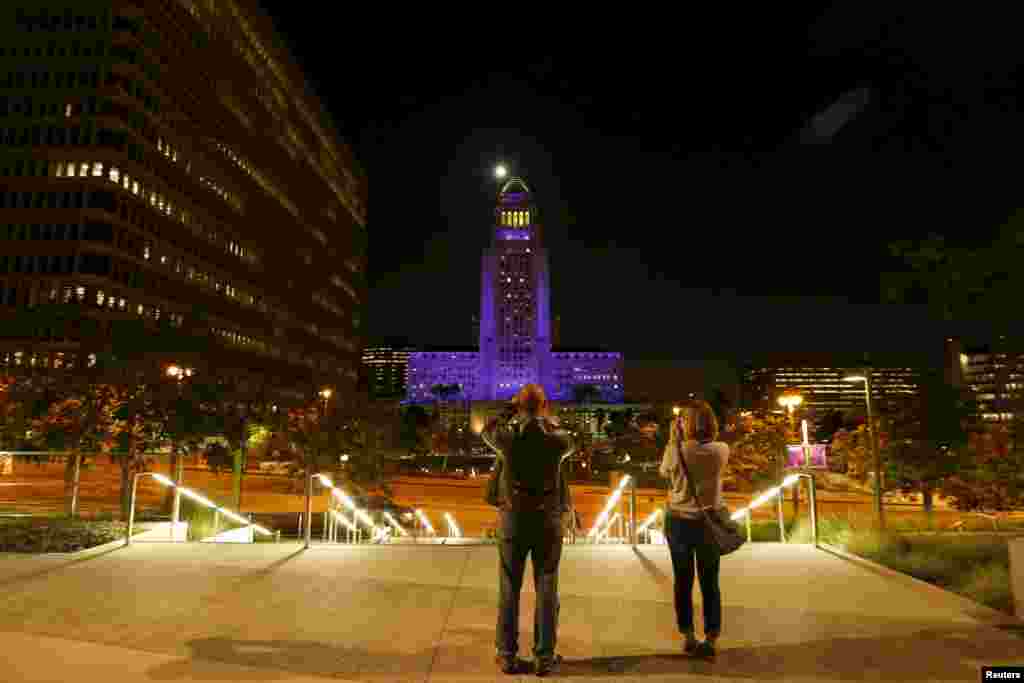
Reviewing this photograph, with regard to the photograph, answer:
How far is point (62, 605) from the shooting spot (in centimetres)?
550

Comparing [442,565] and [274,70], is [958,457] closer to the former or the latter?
[442,565]

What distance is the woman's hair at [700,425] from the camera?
463 centimetres

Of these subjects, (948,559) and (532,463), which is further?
(948,559)

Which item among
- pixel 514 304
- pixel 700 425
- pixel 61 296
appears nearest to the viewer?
pixel 700 425

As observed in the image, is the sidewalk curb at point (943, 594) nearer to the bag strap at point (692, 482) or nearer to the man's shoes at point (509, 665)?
the bag strap at point (692, 482)

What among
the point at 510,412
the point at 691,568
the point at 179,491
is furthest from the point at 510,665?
the point at 179,491

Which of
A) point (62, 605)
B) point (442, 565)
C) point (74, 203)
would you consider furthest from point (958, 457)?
point (74, 203)

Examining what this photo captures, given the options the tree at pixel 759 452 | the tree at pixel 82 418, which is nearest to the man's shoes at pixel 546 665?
the tree at pixel 82 418

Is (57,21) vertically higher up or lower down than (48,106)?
higher up

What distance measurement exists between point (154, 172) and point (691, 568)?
245 feet

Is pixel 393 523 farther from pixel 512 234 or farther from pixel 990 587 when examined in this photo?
pixel 512 234

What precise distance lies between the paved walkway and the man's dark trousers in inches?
12.1

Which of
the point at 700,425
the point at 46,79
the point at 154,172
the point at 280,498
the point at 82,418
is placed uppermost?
the point at 46,79

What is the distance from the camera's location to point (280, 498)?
3369 centimetres
